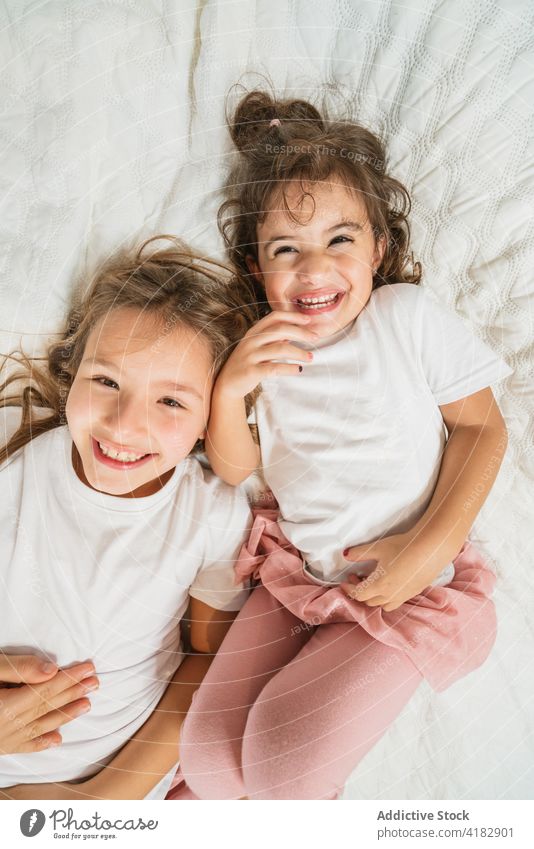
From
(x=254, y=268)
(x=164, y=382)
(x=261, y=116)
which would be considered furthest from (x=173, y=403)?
(x=261, y=116)

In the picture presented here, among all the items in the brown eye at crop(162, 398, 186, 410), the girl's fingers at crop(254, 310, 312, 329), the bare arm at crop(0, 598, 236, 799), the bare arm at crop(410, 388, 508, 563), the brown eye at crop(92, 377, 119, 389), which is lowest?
the bare arm at crop(0, 598, 236, 799)

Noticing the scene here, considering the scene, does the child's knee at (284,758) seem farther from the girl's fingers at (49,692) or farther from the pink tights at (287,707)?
the girl's fingers at (49,692)

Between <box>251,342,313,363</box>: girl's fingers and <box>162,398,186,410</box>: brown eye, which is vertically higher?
<box>251,342,313,363</box>: girl's fingers

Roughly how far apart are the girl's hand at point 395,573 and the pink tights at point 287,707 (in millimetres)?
30

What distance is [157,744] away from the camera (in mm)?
459

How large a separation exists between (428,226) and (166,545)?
0.33 m

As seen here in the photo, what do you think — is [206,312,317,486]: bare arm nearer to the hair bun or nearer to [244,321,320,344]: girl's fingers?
[244,321,320,344]: girl's fingers

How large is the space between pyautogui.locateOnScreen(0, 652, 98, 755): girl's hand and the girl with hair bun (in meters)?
0.10

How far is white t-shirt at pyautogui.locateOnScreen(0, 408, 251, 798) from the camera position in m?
0.45

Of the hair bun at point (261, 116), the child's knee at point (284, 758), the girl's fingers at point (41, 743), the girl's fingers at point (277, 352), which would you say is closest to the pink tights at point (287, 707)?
the child's knee at point (284, 758)

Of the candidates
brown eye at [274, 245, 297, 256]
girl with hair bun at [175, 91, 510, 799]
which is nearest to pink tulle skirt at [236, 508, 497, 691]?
girl with hair bun at [175, 91, 510, 799]

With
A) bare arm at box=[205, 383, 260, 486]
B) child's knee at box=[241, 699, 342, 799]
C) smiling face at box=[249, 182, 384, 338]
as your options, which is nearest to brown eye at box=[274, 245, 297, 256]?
smiling face at box=[249, 182, 384, 338]

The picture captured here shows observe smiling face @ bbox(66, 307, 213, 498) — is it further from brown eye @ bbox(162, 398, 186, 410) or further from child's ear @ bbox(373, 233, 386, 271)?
child's ear @ bbox(373, 233, 386, 271)
